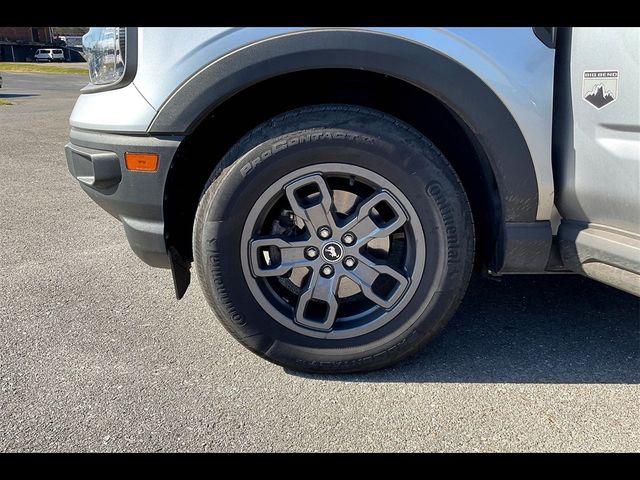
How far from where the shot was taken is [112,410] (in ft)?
6.28

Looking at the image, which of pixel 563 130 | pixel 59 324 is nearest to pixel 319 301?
pixel 563 130

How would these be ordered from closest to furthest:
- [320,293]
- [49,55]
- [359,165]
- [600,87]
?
[600,87] < [359,165] < [320,293] < [49,55]

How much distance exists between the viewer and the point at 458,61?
1.84 metres

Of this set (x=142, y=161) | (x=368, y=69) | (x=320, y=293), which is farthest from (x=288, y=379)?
(x=368, y=69)

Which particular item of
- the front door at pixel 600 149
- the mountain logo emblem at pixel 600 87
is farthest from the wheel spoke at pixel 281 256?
the mountain logo emblem at pixel 600 87

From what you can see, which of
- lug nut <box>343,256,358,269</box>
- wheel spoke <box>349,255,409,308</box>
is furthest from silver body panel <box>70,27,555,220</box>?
lug nut <box>343,256,358,269</box>

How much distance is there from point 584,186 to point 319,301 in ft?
3.50

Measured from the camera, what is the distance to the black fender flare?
6.01 feet

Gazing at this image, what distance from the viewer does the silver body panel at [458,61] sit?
6.01 ft

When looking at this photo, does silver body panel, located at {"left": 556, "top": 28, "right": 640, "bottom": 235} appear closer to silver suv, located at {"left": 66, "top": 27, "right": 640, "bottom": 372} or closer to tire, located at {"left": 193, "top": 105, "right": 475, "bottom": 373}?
silver suv, located at {"left": 66, "top": 27, "right": 640, "bottom": 372}

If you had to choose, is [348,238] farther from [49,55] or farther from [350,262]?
[49,55]

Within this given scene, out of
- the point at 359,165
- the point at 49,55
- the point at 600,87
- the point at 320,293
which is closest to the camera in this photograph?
the point at 600,87

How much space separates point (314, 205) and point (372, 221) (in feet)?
0.77
